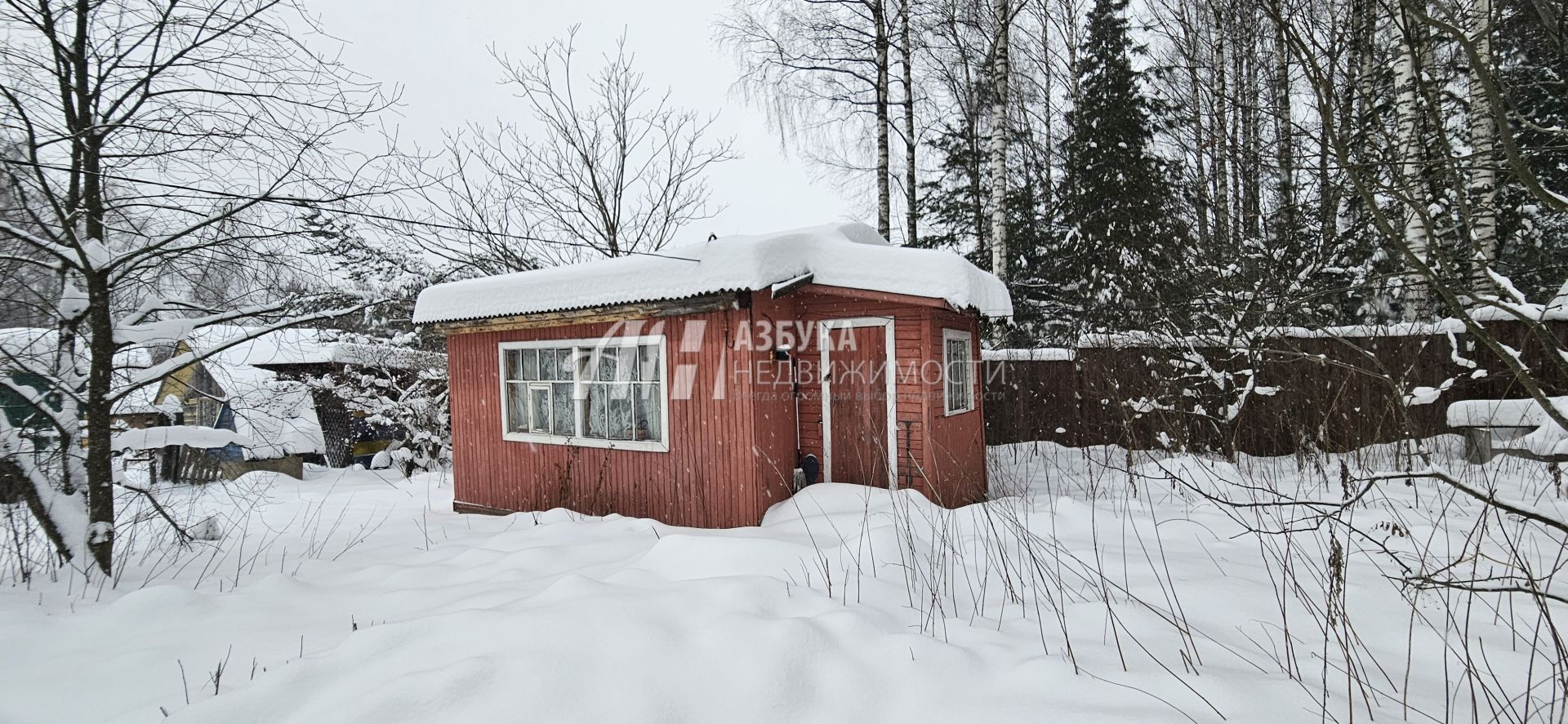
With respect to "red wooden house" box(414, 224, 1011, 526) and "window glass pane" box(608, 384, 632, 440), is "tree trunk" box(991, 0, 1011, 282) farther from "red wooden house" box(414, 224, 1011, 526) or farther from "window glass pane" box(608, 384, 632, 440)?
"window glass pane" box(608, 384, 632, 440)

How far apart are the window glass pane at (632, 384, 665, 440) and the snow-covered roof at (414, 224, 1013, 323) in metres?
0.90

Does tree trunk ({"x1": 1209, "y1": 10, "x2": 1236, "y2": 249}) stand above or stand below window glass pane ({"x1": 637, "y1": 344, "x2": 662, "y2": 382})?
above

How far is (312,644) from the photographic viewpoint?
10.5 feet

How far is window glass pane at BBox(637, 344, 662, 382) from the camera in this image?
611 centimetres

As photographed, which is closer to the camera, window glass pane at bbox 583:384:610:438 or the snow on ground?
the snow on ground

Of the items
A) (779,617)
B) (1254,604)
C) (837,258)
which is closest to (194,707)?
(779,617)

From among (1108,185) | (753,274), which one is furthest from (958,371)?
(1108,185)

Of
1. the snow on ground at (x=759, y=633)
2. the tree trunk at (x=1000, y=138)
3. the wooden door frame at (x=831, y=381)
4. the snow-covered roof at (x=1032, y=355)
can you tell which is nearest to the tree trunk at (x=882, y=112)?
the tree trunk at (x=1000, y=138)

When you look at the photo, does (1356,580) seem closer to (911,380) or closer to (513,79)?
(911,380)

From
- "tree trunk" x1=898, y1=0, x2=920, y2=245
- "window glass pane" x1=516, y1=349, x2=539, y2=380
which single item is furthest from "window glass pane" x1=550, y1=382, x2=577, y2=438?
"tree trunk" x1=898, y1=0, x2=920, y2=245

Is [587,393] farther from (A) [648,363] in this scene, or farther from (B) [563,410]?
(A) [648,363]

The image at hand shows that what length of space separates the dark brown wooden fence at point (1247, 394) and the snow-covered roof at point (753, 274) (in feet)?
7.71

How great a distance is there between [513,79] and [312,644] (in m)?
12.1

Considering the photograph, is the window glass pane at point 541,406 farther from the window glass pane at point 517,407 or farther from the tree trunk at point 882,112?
the tree trunk at point 882,112
